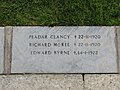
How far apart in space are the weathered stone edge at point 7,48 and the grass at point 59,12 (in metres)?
0.08

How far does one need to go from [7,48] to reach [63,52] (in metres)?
0.57

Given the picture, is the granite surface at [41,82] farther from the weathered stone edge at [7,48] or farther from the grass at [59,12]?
the grass at [59,12]

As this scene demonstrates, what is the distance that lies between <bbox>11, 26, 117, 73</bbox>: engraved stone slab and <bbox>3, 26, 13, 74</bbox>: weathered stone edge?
1.6 inches

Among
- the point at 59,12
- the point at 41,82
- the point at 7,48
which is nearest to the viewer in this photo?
the point at 41,82

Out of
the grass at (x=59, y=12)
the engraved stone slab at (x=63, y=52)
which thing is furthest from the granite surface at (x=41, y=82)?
the grass at (x=59, y=12)

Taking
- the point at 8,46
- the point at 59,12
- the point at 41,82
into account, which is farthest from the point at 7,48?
the point at 59,12

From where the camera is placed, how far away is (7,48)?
302 centimetres

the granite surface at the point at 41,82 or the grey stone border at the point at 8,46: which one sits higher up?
the grey stone border at the point at 8,46

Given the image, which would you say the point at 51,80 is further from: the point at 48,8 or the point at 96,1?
the point at 96,1

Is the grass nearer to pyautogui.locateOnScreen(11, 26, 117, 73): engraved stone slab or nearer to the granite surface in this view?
pyautogui.locateOnScreen(11, 26, 117, 73): engraved stone slab

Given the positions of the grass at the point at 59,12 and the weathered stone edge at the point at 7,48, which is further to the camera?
the grass at the point at 59,12

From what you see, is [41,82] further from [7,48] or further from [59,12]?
[59,12]

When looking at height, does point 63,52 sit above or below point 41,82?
above

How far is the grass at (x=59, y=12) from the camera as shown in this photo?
313 cm
